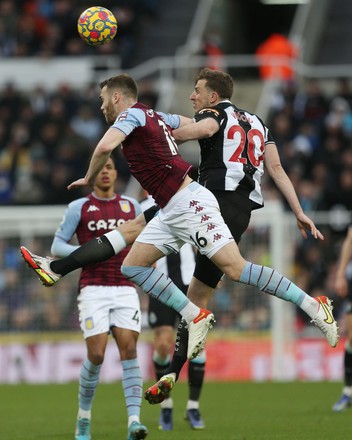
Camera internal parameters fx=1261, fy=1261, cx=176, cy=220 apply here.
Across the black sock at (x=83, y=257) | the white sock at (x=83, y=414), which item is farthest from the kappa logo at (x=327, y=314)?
the white sock at (x=83, y=414)

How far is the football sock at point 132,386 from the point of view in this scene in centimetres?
1030

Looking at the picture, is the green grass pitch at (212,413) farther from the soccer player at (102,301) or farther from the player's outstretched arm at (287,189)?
the player's outstretched arm at (287,189)

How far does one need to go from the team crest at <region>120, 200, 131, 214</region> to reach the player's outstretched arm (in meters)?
1.49

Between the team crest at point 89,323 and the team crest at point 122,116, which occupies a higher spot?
the team crest at point 122,116

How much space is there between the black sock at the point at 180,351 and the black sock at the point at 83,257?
2.79 ft

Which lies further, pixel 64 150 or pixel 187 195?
pixel 64 150

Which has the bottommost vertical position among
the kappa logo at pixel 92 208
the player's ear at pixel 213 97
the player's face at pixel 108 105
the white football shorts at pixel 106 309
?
the white football shorts at pixel 106 309

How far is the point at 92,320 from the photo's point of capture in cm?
1070

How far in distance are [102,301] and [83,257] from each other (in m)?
0.86

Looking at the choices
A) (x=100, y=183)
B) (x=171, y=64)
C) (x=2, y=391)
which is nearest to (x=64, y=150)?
(x=171, y=64)

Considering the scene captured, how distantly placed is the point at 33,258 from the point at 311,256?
10.1 metres

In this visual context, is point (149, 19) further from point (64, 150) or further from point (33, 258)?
point (33, 258)

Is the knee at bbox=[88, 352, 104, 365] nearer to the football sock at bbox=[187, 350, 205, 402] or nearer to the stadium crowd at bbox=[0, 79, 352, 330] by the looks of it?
the football sock at bbox=[187, 350, 205, 402]

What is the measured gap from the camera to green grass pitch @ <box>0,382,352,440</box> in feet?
36.2
